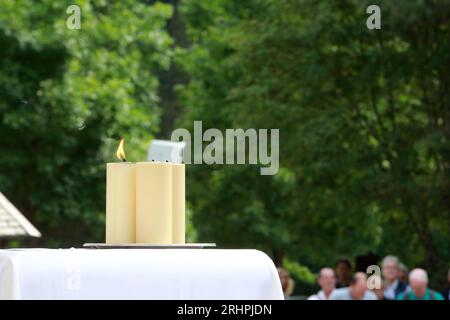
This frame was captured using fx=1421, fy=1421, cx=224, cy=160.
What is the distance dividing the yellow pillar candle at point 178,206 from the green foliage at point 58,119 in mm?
28109

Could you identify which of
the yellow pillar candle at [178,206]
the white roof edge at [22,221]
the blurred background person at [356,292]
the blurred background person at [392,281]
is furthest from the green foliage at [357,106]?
the yellow pillar candle at [178,206]

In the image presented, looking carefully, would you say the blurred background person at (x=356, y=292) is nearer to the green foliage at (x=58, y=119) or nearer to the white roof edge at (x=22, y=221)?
the white roof edge at (x=22, y=221)

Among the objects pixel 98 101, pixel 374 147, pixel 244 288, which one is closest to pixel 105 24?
pixel 98 101

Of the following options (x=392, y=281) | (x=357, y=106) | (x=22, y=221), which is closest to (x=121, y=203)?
(x=392, y=281)

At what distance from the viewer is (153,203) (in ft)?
7.04

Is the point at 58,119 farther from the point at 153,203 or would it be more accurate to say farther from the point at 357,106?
the point at 153,203

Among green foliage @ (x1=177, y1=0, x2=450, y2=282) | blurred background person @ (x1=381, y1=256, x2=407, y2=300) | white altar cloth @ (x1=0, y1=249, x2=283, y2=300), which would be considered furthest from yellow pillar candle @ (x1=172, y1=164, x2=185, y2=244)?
green foliage @ (x1=177, y1=0, x2=450, y2=282)

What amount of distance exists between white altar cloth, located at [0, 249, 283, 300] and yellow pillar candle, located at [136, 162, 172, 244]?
0.40 feet

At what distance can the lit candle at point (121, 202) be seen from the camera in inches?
84.9

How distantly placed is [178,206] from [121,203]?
0.09m

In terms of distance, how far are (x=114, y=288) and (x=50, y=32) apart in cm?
2979

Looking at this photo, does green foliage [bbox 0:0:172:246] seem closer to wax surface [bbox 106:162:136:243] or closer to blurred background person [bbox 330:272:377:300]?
blurred background person [bbox 330:272:377:300]

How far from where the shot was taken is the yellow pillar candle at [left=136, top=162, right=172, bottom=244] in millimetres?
2143
